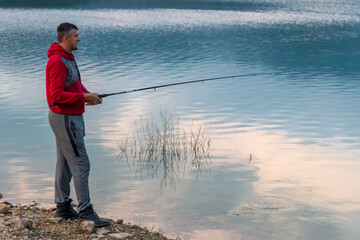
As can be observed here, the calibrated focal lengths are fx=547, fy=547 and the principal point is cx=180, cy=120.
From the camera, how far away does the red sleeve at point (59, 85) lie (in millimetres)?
5141

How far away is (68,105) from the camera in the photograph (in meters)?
5.30

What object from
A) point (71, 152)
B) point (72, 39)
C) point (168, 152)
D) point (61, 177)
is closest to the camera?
point (72, 39)

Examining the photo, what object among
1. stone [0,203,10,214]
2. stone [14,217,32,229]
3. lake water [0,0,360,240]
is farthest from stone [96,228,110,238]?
stone [0,203,10,214]

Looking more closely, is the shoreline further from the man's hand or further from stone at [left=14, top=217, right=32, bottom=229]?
the man's hand

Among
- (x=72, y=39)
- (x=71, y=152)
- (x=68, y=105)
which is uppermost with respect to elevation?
(x=72, y=39)

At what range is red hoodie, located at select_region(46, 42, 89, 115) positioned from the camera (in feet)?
16.9

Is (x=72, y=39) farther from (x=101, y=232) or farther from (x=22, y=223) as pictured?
(x=101, y=232)

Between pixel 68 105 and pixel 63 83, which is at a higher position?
pixel 63 83

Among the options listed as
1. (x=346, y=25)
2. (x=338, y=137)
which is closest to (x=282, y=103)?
(x=338, y=137)

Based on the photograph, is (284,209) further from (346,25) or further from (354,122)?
(346,25)

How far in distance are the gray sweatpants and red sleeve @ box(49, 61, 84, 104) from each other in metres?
0.21

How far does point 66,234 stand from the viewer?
543 centimetres

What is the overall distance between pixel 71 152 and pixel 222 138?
5792 millimetres

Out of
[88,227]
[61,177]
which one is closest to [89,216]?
[88,227]
